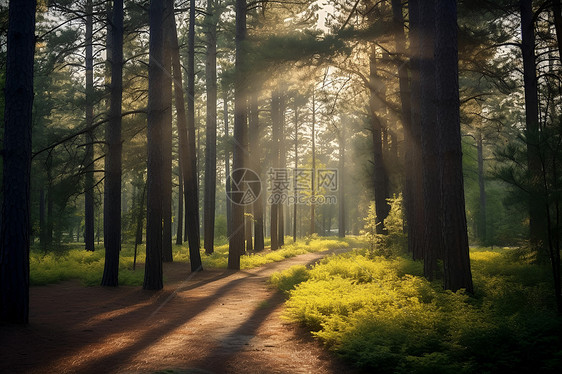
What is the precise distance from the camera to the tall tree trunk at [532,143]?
7.08 metres

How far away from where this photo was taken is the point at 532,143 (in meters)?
6.83

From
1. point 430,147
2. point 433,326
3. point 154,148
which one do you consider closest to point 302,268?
point 430,147

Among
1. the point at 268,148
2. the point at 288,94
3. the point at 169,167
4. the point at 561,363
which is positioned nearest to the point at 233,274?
the point at 169,167

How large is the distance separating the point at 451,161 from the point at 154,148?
290 inches

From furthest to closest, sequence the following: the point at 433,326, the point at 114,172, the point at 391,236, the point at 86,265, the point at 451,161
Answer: the point at 391,236, the point at 86,265, the point at 114,172, the point at 451,161, the point at 433,326

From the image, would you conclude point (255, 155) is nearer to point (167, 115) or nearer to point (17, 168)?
point (167, 115)

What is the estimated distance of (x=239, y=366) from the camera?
5066mm

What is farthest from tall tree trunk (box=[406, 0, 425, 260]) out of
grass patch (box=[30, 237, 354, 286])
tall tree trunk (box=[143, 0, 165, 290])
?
grass patch (box=[30, 237, 354, 286])

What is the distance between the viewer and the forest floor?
16.7 feet

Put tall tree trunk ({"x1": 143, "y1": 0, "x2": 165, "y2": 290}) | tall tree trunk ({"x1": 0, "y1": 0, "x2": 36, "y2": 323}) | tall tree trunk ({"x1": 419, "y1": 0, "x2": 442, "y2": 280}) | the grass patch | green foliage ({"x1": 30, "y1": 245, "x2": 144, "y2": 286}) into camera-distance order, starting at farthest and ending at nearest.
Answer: the grass patch → green foliage ({"x1": 30, "y1": 245, "x2": 144, "y2": 286}) → tall tree trunk ({"x1": 143, "y1": 0, "x2": 165, "y2": 290}) → tall tree trunk ({"x1": 419, "y1": 0, "x2": 442, "y2": 280}) → tall tree trunk ({"x1": 0, "y1": 0, "x2": 36, "y2": 323})

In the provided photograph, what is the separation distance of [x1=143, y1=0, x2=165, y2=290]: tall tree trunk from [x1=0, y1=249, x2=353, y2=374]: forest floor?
2.89 feet

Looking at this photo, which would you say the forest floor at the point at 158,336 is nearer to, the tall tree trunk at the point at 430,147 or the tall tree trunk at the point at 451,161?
the tall tree trunk at the point at 451,161

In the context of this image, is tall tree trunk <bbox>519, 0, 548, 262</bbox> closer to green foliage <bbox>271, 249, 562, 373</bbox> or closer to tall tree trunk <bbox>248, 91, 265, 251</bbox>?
green foliage <bbox>271, 249, 562, 373</bbox>

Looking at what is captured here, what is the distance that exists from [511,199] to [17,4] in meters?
9.59
